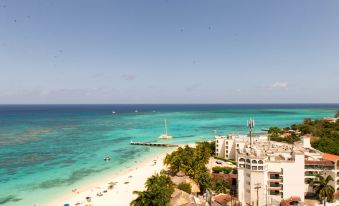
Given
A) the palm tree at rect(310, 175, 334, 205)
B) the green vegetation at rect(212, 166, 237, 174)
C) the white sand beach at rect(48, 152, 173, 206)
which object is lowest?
the white sand beach at rect(48, 152, 173, 206)

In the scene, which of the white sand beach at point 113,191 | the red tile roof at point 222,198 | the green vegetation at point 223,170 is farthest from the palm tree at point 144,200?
the green vegetation at point 223,170

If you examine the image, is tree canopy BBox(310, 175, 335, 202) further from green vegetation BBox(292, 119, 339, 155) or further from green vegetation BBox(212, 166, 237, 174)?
Answer: green vegetation BBox(292, 119, 339, 155)

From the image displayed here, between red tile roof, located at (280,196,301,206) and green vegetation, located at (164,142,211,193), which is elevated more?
green vegetation, located at (164,142,211,193)

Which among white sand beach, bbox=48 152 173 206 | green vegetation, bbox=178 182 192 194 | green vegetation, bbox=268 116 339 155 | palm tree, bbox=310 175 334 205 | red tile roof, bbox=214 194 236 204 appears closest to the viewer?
palm tree, bbox=310 175 334 205

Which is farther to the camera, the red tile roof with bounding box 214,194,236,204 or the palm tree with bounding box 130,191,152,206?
the red tile roof with bounding box 214,194,236,204

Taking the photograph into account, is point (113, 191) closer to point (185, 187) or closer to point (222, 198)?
point (185, 187)

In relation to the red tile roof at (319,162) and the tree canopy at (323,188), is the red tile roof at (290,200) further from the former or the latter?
the red tile roof at (319,162)

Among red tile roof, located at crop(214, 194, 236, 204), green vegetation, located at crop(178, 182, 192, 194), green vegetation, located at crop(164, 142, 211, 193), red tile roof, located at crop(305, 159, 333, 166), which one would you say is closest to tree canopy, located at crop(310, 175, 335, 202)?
red tile roof, located at crop(305, 159, 333, 166)

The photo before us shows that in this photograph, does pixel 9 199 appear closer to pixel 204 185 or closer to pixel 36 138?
pixel 204 185

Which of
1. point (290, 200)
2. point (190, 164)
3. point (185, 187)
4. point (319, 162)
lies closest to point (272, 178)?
point (290, 200)
